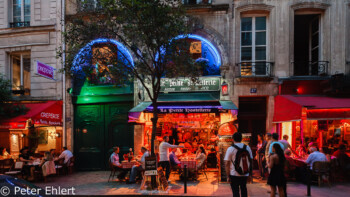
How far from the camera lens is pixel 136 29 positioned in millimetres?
8570

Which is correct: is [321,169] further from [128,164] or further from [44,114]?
[44,114]

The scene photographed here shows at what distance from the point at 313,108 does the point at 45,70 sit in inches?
442

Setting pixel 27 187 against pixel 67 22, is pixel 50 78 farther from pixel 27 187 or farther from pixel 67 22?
pixel 27 187

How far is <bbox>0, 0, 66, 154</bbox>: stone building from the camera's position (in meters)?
12.5

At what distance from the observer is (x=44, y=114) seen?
36.5 ft

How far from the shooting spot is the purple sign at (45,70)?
1100 centimetres

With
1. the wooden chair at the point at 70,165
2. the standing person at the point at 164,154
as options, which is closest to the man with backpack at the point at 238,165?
the standing person at the point at 164,154

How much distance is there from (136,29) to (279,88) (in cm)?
678

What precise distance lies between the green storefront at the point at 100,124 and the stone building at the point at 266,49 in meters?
0.20

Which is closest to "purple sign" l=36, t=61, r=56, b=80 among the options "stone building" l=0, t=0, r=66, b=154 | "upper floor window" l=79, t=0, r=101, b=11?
"stone building" l=0, t=0, r=66, b=154

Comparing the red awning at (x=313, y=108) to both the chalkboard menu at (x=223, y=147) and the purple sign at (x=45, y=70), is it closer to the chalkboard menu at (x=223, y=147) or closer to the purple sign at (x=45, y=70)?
the chalkboard menu at (x=223, y=147)

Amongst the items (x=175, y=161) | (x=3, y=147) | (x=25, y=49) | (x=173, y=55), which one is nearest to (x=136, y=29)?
(x=173, y=55)

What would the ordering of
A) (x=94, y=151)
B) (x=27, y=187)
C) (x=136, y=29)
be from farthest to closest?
1. (x=94, y=151)
2. (x=136, y=29)
3. (x=27, y=187)

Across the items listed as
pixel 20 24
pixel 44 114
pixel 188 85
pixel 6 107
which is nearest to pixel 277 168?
pixel 188 85
